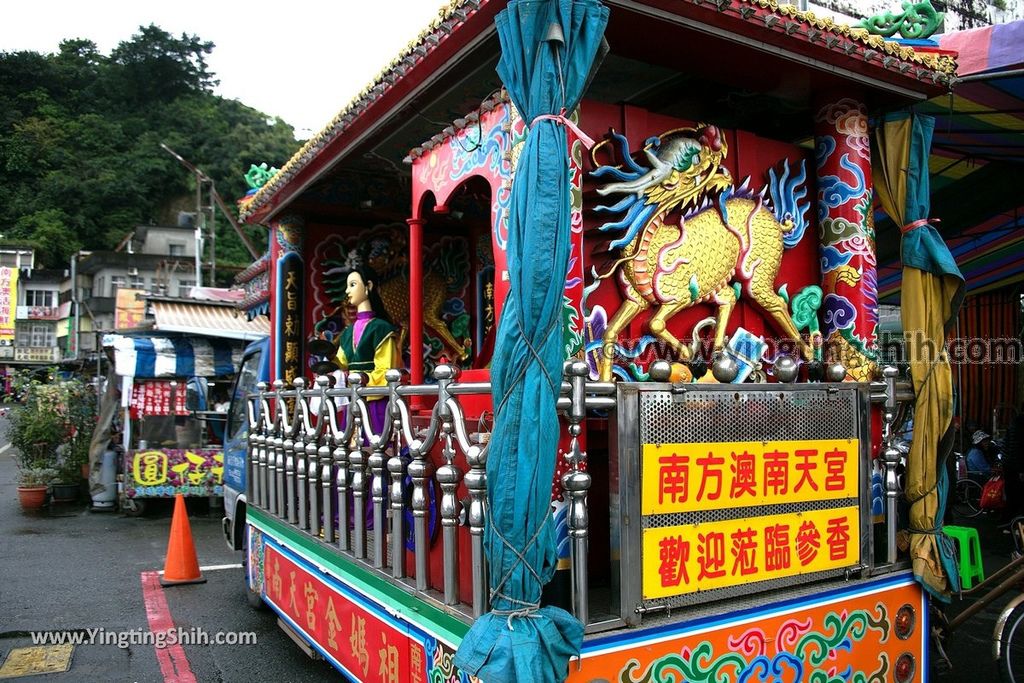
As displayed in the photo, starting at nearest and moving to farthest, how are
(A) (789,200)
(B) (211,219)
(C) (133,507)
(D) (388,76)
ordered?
(D) (388,76), (A) (789,200), (C) (133,507), (B) (211,219)

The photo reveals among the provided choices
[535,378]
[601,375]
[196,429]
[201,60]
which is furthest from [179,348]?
[201,60]

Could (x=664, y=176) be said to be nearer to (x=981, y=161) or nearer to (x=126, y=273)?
(x=981, y=161)

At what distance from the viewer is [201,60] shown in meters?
53.8

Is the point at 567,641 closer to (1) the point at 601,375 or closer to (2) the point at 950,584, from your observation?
(1) the point at 601,375

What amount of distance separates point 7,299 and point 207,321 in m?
32.5

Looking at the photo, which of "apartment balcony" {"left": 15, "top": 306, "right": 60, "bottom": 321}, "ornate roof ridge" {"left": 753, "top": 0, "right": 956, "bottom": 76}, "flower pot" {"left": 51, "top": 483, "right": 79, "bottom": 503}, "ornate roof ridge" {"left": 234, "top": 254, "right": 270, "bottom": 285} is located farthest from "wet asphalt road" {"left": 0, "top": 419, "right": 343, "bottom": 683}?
"apartment balcony" {"left": 15, "top": 306, "right": 60, "bottom": 321}

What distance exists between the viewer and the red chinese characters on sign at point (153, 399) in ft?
38.0

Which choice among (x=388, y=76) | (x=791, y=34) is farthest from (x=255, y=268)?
(x=791, y=34)

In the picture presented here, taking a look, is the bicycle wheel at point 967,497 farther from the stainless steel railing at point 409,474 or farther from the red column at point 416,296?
the red column at point 416,296

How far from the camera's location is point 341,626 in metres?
3.81

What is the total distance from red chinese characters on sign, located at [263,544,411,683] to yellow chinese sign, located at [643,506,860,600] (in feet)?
3.57

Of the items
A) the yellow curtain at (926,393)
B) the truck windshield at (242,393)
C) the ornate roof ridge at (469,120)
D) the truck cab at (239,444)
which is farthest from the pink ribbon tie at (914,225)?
the truck windshield at (242,393)

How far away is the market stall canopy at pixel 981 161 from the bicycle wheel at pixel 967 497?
2681 mm

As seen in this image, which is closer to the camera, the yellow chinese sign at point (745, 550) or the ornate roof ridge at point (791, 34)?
the yellow chinese sign at point (745, 550)
